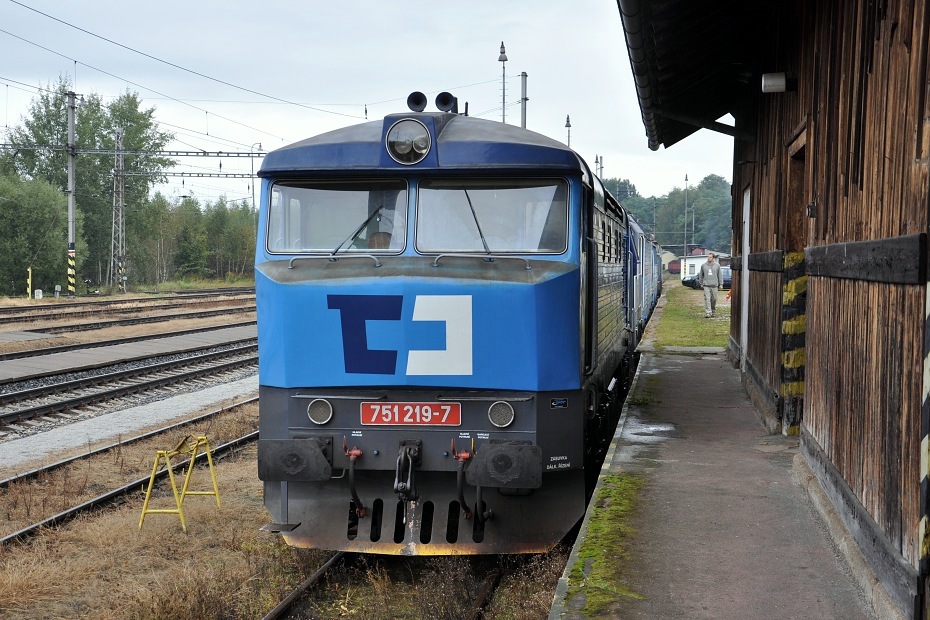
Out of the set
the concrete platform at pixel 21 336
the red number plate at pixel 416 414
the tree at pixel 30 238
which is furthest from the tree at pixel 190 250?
the red number plate at pixel 416 414

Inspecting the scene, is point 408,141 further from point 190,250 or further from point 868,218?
point 190,250

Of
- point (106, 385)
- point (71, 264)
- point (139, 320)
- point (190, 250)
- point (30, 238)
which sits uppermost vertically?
point (30, 238)

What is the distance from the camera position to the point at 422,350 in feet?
21.4

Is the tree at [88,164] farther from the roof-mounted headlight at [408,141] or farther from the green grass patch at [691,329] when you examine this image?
the roof-mounted headlight at [408,141]

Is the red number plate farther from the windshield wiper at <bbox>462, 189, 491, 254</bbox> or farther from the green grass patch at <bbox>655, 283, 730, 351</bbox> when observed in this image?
the green grass patch at <bbox>655, 283, 730, 351</bbox>

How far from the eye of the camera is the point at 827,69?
711cm

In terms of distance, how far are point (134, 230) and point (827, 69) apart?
56.6 m

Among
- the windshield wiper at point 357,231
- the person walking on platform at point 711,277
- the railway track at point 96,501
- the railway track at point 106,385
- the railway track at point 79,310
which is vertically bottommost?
the railway track at point 96,501

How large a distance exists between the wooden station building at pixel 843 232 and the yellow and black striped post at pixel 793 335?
2 cm

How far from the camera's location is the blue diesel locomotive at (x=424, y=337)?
654cm

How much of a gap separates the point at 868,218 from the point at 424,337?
287cm

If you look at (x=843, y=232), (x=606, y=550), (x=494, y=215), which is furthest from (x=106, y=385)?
(x=843, y=232)

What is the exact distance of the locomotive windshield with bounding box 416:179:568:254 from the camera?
6805 mm

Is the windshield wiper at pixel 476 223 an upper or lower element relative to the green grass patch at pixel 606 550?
upper
